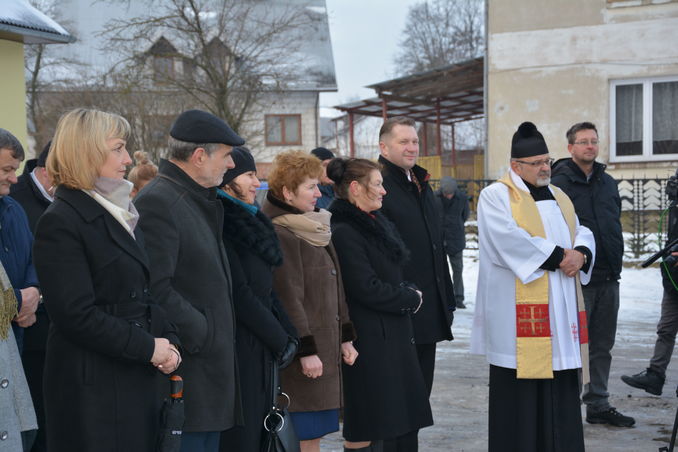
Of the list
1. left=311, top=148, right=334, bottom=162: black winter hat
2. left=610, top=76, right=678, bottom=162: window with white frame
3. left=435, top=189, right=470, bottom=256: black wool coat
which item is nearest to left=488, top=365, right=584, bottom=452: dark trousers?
left=311, top=148, right=334, bottom=162: black winter hat

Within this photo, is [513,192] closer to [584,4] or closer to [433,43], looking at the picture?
[584,4]

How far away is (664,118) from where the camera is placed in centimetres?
1802

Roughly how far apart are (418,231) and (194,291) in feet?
6.97

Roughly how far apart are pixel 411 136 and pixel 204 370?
2.45 m

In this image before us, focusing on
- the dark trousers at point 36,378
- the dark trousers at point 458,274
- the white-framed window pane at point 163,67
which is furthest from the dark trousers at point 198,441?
the white-framed window pane at point 163,67

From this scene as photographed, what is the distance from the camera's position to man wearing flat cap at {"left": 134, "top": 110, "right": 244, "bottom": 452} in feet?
11.5

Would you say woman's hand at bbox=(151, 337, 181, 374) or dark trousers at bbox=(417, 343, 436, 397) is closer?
woman's hand at bbox=(151, 337, 181, 374)

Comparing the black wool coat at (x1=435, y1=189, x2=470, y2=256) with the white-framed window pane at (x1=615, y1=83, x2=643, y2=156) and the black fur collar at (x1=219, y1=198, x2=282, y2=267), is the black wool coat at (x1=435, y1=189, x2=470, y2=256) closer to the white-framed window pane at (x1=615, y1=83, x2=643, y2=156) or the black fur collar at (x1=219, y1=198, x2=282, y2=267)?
the white-framed window pane at (x1=615, y1=83, x2=643, y2=156)

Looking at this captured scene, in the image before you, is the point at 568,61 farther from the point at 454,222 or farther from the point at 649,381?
the point at 649,381

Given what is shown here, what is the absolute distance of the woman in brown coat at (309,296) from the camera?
440 centimetres

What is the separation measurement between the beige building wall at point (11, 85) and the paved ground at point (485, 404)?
22.7 feet

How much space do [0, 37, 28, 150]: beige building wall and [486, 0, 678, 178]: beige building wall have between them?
422 inches

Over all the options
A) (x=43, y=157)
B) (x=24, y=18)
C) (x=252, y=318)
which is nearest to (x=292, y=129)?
(x=24, y=18)

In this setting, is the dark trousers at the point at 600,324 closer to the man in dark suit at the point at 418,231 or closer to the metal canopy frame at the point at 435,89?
the man in dark suit at the point at 418,231
